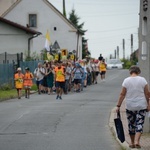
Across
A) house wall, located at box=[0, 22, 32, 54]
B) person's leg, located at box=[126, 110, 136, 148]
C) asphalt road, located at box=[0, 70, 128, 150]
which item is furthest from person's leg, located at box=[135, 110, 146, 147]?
house wall, located at box=[0, 22, 32, 54]

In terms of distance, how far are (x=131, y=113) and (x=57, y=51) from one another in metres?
34.8

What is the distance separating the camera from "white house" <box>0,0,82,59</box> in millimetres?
69062

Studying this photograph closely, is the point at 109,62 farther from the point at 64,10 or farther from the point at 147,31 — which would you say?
the point at 147,31

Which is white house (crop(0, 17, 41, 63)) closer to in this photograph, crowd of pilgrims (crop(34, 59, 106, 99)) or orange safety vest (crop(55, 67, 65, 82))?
crowd of pilgrims (crop(34, 59, 106, 99))

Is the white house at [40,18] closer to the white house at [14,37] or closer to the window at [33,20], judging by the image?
the window at [33,20]

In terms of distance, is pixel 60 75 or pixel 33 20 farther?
pixel 33 20

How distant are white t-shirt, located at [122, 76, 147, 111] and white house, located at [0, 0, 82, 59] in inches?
2230

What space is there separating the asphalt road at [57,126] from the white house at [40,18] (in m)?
44.8

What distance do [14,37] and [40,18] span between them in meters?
20.1

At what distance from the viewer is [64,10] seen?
7488 cm

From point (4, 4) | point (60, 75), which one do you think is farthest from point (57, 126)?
point (4, 4)

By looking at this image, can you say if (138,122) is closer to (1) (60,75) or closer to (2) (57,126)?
(2) (57,126)

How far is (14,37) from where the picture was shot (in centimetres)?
5000

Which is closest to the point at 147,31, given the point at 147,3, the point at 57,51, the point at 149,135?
the point at 147,3
